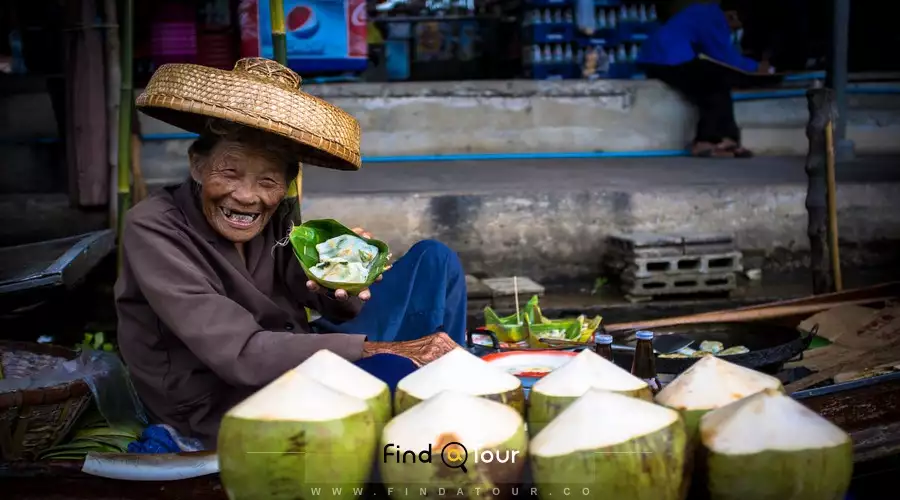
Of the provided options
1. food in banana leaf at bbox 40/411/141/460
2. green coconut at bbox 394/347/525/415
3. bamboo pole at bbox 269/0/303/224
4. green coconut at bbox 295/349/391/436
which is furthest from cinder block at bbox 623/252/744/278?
green coconut at bbox 295/349/391/436

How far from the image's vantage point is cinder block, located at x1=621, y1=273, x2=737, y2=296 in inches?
192

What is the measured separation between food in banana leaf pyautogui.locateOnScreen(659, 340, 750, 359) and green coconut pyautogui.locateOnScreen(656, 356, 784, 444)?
1365 mm

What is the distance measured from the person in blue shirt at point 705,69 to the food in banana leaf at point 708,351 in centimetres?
424

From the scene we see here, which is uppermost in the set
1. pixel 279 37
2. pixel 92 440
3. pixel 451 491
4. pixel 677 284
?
pixel 279 37

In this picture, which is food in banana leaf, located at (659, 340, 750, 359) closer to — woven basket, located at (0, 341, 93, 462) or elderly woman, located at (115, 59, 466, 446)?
elderly woman, located at (115, 59, 466, 446)

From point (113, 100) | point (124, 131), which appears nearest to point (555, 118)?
point (113, 100)

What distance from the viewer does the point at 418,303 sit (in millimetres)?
2840

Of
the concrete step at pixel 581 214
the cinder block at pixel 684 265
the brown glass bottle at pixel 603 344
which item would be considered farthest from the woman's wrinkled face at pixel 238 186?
the cinder block at pixel 684 265

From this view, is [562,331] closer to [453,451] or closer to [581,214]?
[453,451]

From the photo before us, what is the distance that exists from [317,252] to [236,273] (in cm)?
24

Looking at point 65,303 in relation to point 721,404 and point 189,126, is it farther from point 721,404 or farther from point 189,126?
point 721,404

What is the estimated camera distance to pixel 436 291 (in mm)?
2814

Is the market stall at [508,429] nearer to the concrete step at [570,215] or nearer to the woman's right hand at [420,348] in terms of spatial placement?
the woman's right hand at [420,348]

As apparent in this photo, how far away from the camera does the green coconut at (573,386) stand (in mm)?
1388
